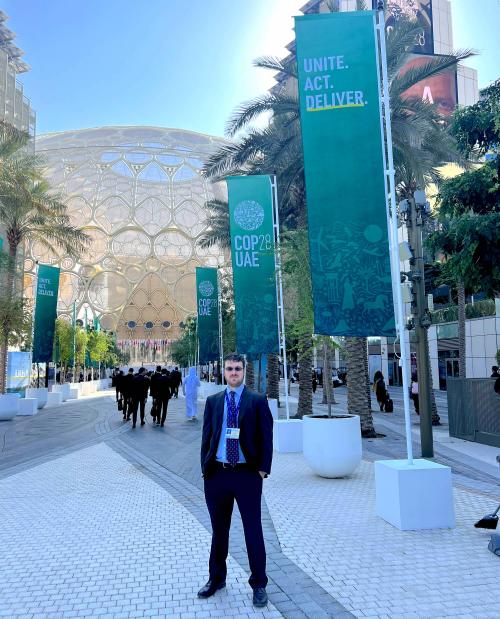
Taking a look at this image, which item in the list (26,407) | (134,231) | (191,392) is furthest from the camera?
(134,231)

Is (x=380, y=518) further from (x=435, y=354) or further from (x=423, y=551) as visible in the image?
(x=435, y=354)

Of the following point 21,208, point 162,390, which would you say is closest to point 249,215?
point 162,390

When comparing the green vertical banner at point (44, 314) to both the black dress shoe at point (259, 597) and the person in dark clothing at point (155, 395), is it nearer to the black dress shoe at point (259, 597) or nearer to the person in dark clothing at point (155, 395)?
the person in dark clothing at point (155, 395)

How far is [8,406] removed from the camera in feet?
61.8

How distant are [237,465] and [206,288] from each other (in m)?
22.6

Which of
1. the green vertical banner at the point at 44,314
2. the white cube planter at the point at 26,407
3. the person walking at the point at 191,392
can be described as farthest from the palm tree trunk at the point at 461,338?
the white cube planter at the point at 26,407

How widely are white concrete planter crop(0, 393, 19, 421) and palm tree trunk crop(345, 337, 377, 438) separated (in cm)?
1245

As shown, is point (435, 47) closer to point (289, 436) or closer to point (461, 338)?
point (461, 338)

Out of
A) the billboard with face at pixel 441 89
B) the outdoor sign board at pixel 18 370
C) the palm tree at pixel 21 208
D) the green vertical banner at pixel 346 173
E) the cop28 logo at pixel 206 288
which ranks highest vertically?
the billboard with face at pixel 441 89

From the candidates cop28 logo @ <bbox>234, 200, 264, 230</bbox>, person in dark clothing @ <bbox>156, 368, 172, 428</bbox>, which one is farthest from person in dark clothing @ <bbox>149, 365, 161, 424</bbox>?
cop28 logo @ <bbox>234, 200, 264, 230</bbox>

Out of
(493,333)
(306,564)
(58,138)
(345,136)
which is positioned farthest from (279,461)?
(58,138)

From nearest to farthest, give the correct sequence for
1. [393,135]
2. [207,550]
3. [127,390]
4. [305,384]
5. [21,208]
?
[207,550], [393,135], [305,384], [127,390], [21,208]

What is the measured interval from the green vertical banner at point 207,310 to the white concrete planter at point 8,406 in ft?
32.5

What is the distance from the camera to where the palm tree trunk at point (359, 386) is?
13086 mm
